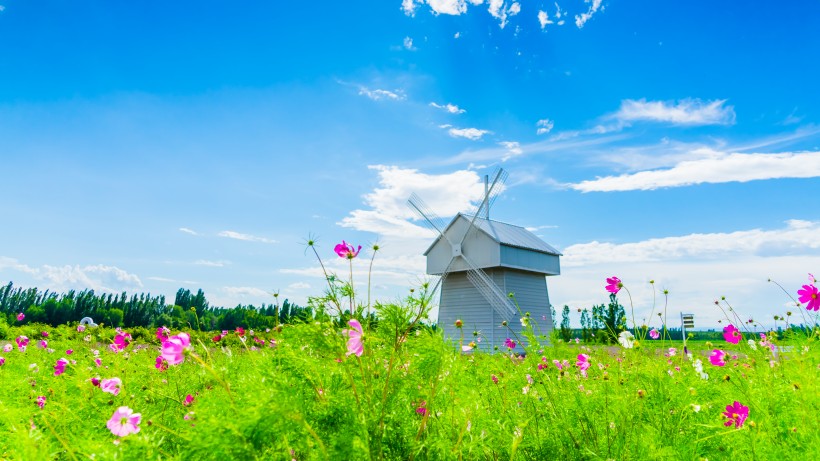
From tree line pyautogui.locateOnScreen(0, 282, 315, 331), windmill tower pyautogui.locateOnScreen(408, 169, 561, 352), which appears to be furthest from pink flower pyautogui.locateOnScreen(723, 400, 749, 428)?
tree line pyautogui.locateOnScreen(0, 282, 315, 331)

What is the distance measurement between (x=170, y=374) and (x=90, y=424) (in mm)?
1749

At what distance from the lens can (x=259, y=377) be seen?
1751 mm

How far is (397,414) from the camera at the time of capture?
6.12 ft

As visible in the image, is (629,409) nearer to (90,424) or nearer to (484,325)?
(90,424)

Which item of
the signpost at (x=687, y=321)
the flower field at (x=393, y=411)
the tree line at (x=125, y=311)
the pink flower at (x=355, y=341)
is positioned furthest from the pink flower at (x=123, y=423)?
the tree line at (x=125, y=311)

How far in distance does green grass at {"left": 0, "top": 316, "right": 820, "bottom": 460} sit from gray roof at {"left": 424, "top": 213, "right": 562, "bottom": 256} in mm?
16770

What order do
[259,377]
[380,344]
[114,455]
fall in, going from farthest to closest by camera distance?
1. [380,344]
2. [259,377]
3. [114,455]

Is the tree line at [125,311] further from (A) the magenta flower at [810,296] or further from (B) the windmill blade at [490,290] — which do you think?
(A) the magenta flower at [810,296]

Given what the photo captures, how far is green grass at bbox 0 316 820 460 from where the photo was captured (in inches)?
62.9

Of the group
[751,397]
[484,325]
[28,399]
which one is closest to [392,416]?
[751,397]

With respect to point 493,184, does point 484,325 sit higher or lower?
lower

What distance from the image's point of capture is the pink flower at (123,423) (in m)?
1.58

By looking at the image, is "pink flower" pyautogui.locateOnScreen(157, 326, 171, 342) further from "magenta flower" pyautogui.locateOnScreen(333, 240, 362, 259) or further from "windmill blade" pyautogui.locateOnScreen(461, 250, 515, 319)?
"windmill blade" pyautogui.locateOnScreen(461, 250, 515, 319)

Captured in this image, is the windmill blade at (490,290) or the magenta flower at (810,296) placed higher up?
the windmill blade at (490,290)
